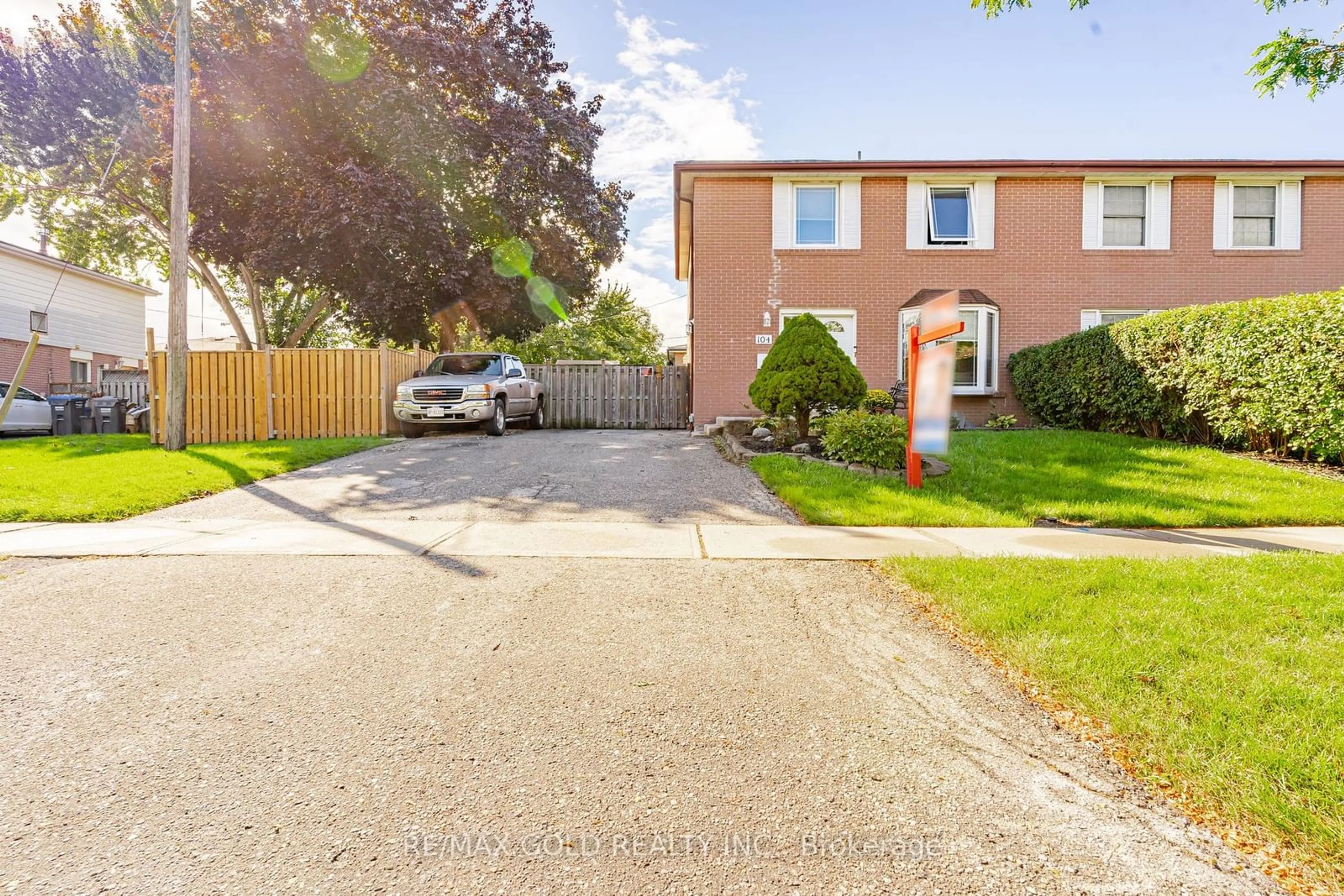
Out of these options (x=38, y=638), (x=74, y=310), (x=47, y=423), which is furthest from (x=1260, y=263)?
(x=74, y=310)

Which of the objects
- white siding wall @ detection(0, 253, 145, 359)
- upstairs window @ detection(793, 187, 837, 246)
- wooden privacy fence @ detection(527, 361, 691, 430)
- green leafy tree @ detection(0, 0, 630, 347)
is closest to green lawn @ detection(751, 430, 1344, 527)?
upstairs window @ detection(793, 187, 837, 246)

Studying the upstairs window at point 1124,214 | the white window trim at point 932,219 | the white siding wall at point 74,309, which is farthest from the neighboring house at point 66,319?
the upstairs window at point 1124,214

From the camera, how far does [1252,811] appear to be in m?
1.88

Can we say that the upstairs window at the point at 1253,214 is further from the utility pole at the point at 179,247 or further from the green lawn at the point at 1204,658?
the utility pole at the point at 179,247

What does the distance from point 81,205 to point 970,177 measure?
28836mm

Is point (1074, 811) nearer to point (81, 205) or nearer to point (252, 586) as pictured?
point (252, 586)

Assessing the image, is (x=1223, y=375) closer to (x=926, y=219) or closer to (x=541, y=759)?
(x=926, y=219)

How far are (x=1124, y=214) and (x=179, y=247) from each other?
1906cm

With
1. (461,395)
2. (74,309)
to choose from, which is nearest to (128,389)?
(74,309)

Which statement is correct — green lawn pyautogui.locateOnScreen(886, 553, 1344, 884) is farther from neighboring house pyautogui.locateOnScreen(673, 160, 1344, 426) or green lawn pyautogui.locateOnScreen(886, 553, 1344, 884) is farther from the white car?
the white car

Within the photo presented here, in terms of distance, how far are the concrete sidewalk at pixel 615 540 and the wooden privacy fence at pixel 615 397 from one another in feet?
39.9

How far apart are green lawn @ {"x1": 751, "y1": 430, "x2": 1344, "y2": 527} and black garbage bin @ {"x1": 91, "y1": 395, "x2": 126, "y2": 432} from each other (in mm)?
16758

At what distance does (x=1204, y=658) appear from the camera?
280 cm

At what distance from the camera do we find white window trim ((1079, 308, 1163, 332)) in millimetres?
14016
